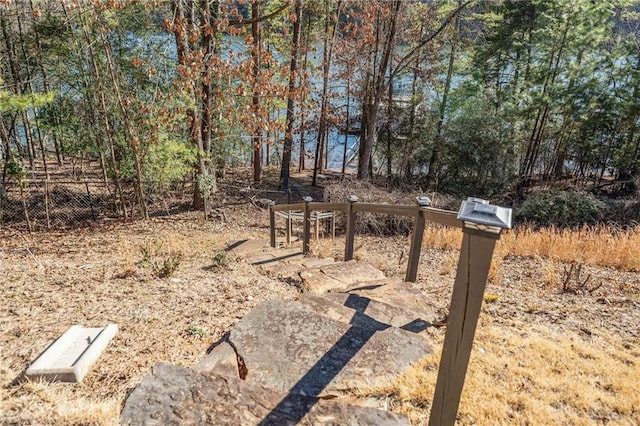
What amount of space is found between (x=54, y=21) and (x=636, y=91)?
18417 millimetres

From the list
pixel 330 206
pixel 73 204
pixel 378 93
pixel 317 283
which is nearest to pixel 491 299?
pixel 317 283

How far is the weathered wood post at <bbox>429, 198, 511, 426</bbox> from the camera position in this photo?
1.50 m

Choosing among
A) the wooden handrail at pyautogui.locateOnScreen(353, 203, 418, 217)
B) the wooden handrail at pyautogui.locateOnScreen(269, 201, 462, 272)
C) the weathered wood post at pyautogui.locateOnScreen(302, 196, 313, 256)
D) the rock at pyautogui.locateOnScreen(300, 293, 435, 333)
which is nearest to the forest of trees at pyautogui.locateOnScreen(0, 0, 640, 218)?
the weathered wood post at pyautogui.locateOnScreen(302, 196, 313, 256)

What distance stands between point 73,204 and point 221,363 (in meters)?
11.1

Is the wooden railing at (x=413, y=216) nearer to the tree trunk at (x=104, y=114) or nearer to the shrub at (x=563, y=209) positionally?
the tree trunk at (x=104, y=114)

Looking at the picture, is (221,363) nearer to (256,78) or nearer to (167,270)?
(167,270)

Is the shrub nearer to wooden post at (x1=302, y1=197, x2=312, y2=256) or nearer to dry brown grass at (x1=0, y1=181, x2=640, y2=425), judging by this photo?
dry brown grass at (x1=0, y1=181, x2=640, y2=425)

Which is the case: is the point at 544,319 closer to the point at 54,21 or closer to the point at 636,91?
the point at 54,21

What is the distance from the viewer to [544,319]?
11.3 feet

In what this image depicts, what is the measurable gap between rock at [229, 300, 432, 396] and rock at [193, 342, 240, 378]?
6 cm

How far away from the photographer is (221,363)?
2324 mm

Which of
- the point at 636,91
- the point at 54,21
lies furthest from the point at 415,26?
the point at 54,21

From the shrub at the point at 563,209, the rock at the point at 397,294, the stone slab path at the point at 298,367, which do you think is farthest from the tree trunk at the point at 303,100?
the shrub at the point at 563,209

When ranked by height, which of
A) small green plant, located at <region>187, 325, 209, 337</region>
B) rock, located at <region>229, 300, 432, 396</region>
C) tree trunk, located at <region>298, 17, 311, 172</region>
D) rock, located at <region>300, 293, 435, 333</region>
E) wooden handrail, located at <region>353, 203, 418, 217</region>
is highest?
tree trunk, located at <region>298, 17, 311, 172</region>
